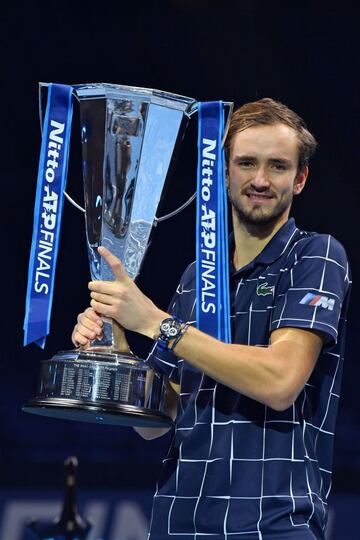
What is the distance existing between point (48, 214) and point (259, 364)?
1.69 ft

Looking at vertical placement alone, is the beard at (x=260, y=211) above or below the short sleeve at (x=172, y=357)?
above

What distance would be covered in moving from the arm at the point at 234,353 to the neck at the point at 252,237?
24 centimetres

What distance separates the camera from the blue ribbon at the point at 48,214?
194 centimetres

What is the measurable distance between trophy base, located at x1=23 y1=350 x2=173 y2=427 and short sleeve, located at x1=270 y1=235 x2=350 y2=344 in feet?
0.87

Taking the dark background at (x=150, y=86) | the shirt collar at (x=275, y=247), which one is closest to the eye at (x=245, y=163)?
the shirt collar at (x=275, y=247)

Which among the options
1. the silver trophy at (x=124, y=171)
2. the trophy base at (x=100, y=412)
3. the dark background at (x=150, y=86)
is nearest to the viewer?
the trophy base at (x=100, y=412)

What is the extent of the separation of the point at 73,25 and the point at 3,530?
1.61 metres

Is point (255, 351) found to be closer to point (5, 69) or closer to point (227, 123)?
point (227, 123)

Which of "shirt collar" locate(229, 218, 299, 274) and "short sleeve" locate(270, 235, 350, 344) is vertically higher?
"shirt collar" locate(229, 218, 299, 274)

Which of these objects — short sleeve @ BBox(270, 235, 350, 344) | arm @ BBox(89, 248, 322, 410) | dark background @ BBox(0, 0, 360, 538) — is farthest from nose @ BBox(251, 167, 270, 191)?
dark background @ BBox(0, 0, 360, 538)

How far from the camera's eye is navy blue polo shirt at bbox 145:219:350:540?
1.75m

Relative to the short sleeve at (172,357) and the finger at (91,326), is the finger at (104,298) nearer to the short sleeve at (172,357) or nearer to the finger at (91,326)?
the finger at (91,326)

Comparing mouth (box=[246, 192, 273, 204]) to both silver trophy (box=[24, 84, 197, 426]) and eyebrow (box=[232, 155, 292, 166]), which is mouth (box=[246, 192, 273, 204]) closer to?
eyebrow (box=[232, 155, 292, 166])

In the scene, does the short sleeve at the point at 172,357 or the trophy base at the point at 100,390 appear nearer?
the trophy base at the point at 100,390
